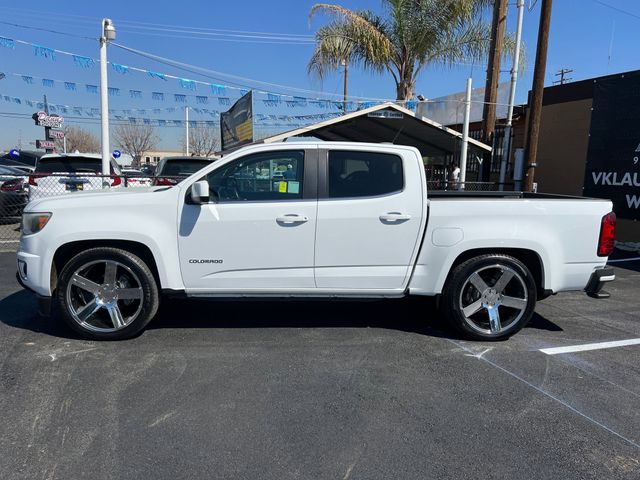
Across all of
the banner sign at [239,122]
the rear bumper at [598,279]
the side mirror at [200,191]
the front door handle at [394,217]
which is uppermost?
the banner sign at [239,122]

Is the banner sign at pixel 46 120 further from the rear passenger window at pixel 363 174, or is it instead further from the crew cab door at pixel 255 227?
the rear passenger window at pixel 363 174

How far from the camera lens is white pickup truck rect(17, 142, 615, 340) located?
438 cm

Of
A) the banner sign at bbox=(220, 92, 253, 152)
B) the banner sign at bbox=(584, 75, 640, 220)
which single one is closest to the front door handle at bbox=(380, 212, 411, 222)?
the banner sign at bbox=(584, 75, 640, 220)

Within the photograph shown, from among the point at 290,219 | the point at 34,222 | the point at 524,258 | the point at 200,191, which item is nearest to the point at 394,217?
Answer: the point at 290,219

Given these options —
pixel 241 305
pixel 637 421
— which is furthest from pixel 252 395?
pixel 637 421

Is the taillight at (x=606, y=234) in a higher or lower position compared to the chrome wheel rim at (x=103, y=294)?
higher

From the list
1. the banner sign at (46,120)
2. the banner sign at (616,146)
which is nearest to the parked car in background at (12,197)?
the banner sign at (616,146)

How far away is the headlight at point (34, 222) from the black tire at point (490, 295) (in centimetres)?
362

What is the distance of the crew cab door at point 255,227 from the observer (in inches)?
173

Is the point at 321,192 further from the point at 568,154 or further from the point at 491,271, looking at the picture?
the point at 568,154

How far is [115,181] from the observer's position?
10445 millimetres

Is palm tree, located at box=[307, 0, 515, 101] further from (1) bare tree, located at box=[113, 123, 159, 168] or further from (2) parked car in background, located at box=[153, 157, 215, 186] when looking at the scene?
(1) bare tree, located at box=[113, 123, 159, 168]

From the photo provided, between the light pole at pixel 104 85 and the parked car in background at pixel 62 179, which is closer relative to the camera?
the parked car in background at pixel 62 179

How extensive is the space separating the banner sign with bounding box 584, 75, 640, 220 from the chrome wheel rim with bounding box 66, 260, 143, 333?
10.4m
